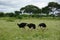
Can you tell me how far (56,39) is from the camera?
11.6 meters

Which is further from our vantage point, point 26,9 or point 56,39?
point 26,9

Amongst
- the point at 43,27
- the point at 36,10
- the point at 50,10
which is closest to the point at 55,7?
the point at 50,10

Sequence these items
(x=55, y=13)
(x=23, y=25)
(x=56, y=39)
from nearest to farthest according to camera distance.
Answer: (x=56, y=39)
(x=23, y=25)
(x=55, y=13)

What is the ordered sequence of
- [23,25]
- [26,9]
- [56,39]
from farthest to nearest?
[26,9], [23,25], [56,39]

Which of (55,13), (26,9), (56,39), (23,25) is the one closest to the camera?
(56,39)

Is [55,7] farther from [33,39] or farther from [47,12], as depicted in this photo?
[33,39]

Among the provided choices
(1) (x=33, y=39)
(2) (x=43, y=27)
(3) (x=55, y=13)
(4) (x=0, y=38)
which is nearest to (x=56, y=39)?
(1) (x=33, y=39)

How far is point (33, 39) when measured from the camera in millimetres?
11633

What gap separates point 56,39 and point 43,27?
554 centimetres

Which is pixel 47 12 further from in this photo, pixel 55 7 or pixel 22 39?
pixel 22 39

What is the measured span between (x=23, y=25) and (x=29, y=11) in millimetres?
54623

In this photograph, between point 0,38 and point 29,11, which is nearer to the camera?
point 0,38

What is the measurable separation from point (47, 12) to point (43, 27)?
5192cm

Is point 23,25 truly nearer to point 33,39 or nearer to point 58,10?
point 33,39
